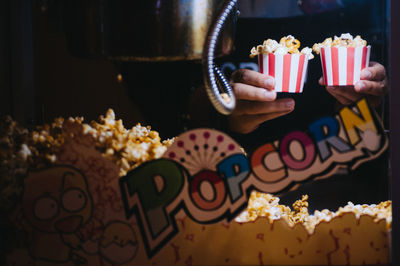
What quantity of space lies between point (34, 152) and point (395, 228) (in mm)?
1032

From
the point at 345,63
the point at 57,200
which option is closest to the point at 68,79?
the point at 57,200

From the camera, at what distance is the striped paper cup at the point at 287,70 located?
140 cm

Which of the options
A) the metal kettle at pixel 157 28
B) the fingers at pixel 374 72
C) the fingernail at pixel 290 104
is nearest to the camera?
the metal kettle at pixel 157 28

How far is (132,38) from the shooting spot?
1227mm

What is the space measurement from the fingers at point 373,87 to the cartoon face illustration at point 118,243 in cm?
75

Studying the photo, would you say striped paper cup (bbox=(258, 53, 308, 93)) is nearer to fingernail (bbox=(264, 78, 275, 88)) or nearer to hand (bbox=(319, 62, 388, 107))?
fingernail (bbox=(264, 78, 275, 88))

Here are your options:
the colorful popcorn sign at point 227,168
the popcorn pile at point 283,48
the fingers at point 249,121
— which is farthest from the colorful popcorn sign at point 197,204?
the popcorn pile at point 283,48

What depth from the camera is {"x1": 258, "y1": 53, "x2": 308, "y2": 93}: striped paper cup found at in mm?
1398

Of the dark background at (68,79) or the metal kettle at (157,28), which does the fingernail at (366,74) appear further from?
the metal kettle at (157,28)

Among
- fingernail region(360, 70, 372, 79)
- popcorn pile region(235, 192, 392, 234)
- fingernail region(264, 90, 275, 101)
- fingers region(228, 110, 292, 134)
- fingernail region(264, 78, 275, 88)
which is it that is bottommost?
popcorn pile region(235, 192, 392, 234)

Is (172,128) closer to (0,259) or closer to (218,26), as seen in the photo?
(218,26)

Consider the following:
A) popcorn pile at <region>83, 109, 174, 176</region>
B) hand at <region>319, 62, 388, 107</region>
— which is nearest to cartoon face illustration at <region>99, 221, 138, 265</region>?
popcorn pile at <region>83, 109, 174, 176</region>

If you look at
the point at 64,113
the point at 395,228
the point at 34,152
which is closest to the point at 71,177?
the point at 34,152

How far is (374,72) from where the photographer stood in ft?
4.36
